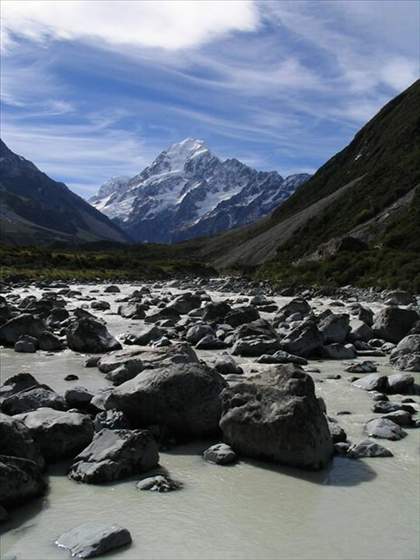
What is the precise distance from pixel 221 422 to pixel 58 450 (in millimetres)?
3071

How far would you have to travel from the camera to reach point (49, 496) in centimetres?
991

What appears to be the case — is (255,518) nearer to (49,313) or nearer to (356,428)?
(356,428)

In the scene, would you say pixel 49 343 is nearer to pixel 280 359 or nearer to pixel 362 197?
pixel 280 359

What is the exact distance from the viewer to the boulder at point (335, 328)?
24.5m

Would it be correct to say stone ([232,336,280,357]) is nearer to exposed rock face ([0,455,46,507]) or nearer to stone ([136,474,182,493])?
stone ([136,474,182,493])

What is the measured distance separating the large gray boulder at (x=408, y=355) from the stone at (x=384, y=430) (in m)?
6.88

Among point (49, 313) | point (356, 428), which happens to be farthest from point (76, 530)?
point (49, 313)

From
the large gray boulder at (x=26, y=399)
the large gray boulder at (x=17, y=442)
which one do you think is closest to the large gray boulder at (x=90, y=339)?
the large gray boulder at (x=26, y=399)

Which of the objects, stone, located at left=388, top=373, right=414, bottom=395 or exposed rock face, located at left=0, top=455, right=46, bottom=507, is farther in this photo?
stone, located at left=388, top=373, right=414, bottom=395

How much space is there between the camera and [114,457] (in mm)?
10688

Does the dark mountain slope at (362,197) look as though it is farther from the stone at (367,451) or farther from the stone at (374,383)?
the stone at (367,451)

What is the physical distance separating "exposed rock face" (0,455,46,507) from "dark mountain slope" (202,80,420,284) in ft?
184

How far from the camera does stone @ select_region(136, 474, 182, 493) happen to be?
1021 centimetres

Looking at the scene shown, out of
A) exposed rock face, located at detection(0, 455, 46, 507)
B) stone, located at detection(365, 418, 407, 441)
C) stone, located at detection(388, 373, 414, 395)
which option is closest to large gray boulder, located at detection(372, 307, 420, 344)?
stone, located at detection(388, 373, 414, 395)
